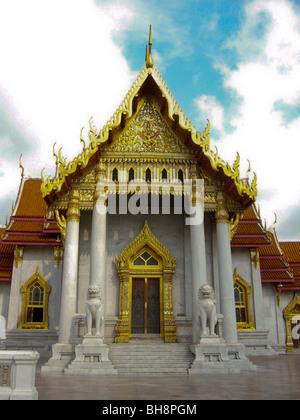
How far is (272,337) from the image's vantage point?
1822 cm

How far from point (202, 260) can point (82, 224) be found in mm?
4416

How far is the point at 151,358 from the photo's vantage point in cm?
Answer: 1107

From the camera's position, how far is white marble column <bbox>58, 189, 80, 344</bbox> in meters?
11.4

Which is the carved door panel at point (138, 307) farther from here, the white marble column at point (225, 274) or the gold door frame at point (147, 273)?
the white marble column at point (225, 274)

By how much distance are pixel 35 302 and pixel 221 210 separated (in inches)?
348

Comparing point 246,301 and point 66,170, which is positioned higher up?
point 66,170

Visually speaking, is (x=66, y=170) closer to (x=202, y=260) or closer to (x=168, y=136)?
(x=168, y=136)

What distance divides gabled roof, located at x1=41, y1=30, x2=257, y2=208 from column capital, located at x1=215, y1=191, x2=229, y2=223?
32cm

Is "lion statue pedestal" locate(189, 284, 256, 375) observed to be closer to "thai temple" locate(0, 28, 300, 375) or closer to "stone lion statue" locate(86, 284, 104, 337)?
"thai temple" locate(0, 28, 300, 375)

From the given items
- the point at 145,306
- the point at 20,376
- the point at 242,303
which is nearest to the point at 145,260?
the point at 145,306

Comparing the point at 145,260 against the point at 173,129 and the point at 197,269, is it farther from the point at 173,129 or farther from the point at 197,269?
the point at 173,129

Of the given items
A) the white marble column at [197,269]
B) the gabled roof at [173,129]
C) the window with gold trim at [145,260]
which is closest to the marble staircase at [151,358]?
the white marble column at [197,269]

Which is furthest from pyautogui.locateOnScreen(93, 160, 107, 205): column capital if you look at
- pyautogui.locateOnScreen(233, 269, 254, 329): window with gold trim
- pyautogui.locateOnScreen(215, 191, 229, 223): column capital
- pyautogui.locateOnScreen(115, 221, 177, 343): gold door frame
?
pyautogui.locateOnScreen(233, 269, 254, 329): window with gold trim

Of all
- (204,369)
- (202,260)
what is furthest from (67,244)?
(204,369)
